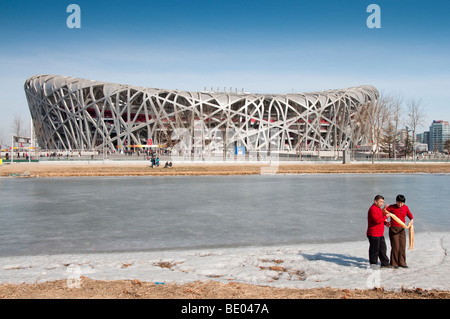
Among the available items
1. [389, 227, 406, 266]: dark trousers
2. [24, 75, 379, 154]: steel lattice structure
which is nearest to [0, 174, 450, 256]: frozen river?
[389, 227, 406, 266]: dark trousers

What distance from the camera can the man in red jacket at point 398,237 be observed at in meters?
6.72

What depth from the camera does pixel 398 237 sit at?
22.4 feet

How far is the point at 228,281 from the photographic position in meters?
5.94

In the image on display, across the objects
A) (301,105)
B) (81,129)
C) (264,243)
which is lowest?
(264,243)

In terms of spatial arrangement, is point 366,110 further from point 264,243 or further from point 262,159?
point 264,243

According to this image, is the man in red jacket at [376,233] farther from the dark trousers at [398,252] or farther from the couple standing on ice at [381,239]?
the dark trousers at [398,252]

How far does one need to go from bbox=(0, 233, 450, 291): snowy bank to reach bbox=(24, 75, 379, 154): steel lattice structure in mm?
68531

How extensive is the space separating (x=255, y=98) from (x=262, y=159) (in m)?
37.1

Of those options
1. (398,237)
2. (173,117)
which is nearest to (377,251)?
(398,237)

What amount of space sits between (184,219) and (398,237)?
618cm

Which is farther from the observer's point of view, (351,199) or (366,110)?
(366,110)

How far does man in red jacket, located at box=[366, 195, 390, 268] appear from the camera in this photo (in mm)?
6684
